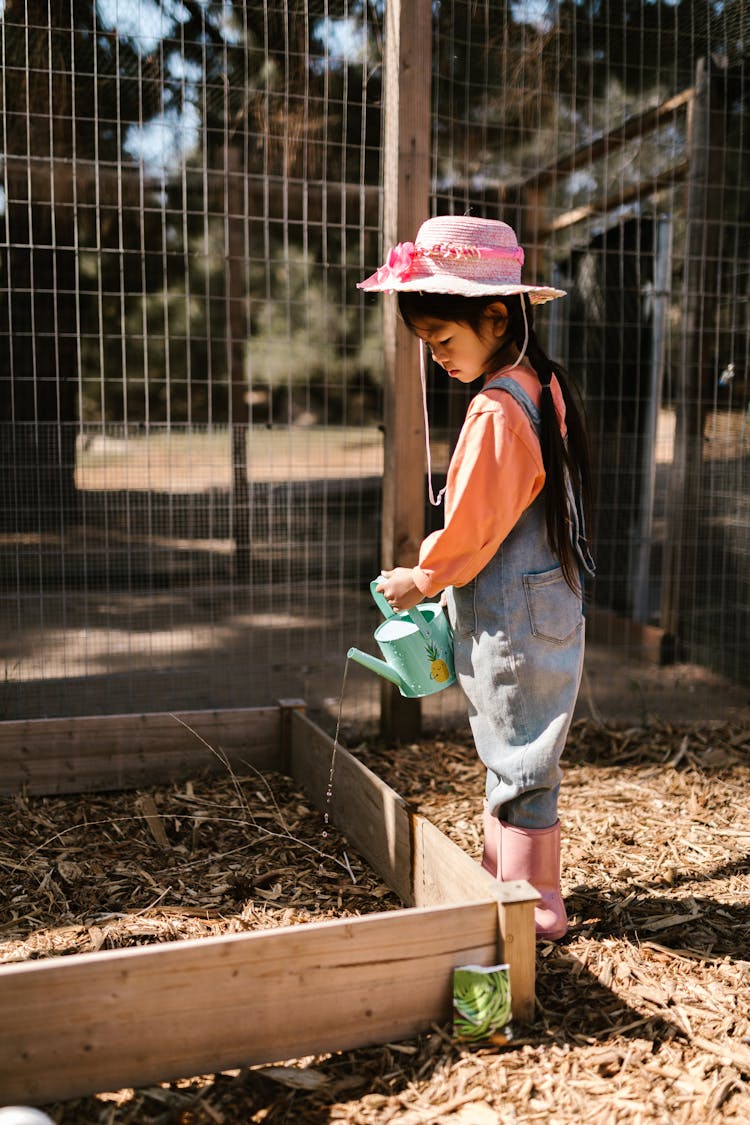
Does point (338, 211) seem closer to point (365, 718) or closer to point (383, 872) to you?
point (365, 718)

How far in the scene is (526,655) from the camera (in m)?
2.36

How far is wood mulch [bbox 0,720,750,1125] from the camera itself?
1.90 metres

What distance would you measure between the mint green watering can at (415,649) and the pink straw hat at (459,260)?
0.70 m

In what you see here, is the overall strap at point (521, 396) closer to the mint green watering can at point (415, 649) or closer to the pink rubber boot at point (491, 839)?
the mint green watering can at point (415, 649)

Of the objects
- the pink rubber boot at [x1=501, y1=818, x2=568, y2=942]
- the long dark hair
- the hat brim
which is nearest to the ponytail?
the long dark hair

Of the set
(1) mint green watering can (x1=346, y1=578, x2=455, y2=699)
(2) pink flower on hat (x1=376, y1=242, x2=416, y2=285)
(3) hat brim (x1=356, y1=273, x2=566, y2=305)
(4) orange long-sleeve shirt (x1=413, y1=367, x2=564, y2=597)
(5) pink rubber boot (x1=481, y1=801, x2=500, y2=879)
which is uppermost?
(2) pink flower on hat (x1=376, y1=242, x2=416, y2=285)

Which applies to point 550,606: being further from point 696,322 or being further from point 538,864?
point 696,322

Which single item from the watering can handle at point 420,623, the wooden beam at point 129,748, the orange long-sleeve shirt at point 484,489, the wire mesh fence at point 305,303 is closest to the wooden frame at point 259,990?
the watering can handle at point 420,623

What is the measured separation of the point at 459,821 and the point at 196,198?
422 cm

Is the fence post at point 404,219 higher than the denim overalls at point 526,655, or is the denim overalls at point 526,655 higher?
the fence post at point 404,219

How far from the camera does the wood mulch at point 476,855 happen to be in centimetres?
190

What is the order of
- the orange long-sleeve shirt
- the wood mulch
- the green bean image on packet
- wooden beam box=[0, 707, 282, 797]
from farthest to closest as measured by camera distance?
1. wooden beam box=[0, 707, 282, 797]
2. the orange long-sleeve shirt
3. the green bean image on packet
4. the wood mulch

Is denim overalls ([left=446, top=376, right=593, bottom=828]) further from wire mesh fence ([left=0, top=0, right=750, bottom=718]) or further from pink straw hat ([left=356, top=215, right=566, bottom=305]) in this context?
wire mesh fence ([left=0, top=0, right=750, bottom=718])

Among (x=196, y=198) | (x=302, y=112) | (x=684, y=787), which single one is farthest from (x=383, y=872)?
(x=196, y=198)
